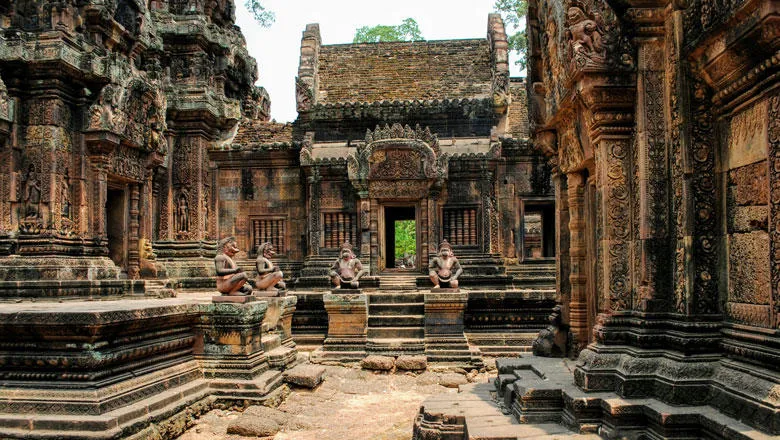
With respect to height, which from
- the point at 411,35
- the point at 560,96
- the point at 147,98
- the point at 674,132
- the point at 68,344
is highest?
the point at 411,35

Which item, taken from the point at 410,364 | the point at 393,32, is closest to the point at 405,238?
the point at 393,32

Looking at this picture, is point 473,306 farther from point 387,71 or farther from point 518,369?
point 387,71

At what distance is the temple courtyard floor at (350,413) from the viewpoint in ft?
22.9

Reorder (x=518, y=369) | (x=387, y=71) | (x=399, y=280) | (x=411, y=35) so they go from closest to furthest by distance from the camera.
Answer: (x=518, y=369), (x=399, y=280), (x=387, y=71), (x=411, y=35)

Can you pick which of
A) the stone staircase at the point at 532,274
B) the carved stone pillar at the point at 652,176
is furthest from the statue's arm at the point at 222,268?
the stone staircase at the point at 532,274

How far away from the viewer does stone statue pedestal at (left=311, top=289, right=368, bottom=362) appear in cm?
1241

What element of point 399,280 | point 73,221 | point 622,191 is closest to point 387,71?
point 399,280

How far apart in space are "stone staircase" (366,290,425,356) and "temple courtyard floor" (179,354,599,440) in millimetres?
1040

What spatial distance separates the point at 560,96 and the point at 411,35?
100ft

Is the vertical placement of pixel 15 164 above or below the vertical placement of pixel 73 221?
above

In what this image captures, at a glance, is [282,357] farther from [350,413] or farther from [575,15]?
[575,15]

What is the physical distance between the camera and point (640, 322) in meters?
4.84

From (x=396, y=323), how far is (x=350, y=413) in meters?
4.75

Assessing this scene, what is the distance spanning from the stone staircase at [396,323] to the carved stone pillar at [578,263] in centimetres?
582
